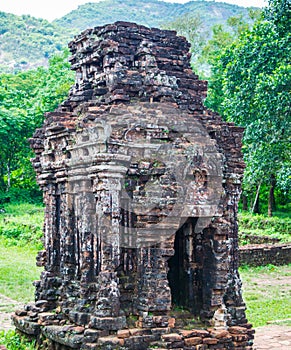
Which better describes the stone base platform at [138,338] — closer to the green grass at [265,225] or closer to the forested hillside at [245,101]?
the forested hillside at [245,101]

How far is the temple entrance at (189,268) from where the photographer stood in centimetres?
843

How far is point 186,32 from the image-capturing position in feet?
165

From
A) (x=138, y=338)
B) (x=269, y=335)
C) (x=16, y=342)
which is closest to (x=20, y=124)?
(x=269, y=335)

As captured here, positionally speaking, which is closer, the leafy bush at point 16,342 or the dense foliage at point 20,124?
the leafy bush at point 16,342

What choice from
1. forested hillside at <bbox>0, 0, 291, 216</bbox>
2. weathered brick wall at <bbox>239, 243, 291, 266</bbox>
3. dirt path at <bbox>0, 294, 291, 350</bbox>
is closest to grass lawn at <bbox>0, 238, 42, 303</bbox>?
dirt path at <bbox>0, 294, 291, 350</bbox>

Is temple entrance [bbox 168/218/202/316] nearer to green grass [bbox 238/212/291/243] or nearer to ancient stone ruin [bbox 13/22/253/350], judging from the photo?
ancient stone ruin [bbox 13/22/253/350]

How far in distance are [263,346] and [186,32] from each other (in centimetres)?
4287

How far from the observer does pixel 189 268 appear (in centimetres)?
851

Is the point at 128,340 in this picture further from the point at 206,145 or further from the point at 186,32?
the point at 186,32

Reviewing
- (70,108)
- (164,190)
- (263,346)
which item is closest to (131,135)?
(164,190)

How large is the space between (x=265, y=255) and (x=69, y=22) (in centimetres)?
12317

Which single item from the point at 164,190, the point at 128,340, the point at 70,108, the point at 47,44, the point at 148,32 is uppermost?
the point at 47,44

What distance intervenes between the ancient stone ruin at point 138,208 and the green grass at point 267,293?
4429mm

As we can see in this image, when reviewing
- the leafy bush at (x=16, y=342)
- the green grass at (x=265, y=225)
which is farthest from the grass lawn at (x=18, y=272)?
the green grass at (x=265, y=225)
